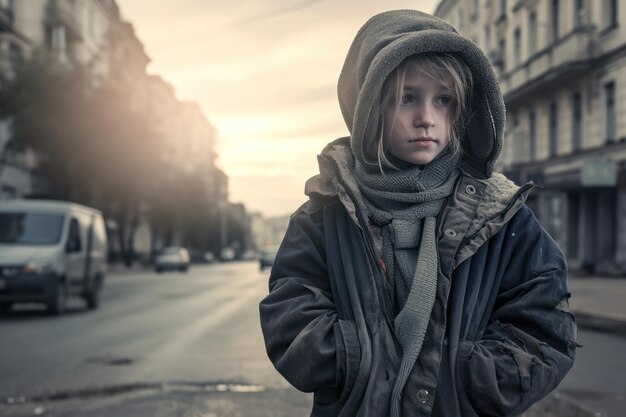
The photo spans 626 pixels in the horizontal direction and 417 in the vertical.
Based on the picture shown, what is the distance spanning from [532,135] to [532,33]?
4.04m

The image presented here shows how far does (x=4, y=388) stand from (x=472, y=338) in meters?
5.78

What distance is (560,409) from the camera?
5.56 meters

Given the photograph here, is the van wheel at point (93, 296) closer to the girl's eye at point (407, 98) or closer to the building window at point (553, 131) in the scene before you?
the girl's eye at point (407, 98)

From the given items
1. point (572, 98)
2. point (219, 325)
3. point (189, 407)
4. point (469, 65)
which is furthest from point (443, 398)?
point (572, 98)

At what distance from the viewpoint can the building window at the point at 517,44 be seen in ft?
108

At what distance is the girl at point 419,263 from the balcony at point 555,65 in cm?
2498

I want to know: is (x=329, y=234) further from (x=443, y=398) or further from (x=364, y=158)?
(x=443, y=398)

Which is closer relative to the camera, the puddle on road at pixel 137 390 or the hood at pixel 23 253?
the puddle on road at pixel 137 390

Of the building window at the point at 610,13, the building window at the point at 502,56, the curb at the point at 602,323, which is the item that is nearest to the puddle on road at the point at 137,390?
the curb at the point at 602,323

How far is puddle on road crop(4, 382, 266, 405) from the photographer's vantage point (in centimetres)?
613

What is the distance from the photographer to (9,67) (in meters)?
28.2

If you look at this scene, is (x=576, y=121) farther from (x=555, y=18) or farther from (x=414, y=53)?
(x=414, y=53)

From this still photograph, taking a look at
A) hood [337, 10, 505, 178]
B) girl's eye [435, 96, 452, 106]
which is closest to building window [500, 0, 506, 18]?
hood [337, 10, 505, 178]

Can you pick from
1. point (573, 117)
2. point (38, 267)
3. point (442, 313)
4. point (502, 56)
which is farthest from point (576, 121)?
point (442, 313)
